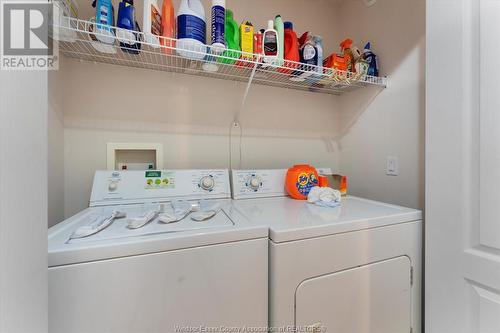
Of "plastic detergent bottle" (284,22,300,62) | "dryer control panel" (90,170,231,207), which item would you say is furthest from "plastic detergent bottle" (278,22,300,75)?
"dryer control panel" (90,170,231,207)

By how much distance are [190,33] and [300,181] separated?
3.46 ft

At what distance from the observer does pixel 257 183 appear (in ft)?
4.80

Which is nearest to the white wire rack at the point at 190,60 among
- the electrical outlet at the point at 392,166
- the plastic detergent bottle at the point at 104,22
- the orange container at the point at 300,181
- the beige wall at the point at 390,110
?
the plastic detergent bottle at the point at 104,22

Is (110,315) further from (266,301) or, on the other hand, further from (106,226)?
(266,301)

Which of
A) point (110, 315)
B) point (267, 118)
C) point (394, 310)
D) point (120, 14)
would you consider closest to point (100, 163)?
point (120, 14)

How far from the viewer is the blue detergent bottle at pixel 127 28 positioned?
1045mm

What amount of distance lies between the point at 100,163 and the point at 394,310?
5.93 ft

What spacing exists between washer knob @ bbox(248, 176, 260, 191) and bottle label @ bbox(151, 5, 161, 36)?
97 centimetres

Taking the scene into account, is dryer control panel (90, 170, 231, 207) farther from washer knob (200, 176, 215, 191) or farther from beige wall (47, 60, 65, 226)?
beige wall (47, 60, 65, 226)

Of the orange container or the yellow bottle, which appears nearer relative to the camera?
the yellow bottle

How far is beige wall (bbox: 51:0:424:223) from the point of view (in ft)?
4.37

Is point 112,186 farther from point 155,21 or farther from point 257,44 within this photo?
point 257,44

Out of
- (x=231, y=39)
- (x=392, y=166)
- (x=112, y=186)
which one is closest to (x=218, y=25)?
(x=231, y=39)

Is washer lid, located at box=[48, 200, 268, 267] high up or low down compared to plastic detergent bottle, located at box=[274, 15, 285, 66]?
down
